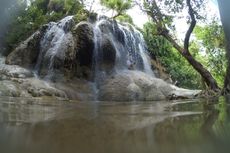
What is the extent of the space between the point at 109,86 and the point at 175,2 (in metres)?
4.54

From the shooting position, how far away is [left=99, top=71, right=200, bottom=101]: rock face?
39.3 ft

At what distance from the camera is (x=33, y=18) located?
18719 millimetres

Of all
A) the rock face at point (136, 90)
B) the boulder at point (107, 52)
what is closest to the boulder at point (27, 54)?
the boulder at point (107, 52)

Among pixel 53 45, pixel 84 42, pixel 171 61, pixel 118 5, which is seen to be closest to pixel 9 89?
pixel 53 45

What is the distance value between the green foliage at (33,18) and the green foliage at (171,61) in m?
5.72

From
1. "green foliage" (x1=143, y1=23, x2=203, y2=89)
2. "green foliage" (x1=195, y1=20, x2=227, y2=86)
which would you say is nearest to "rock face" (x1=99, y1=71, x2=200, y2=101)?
"green foliage" (x1=195, y1=20, x2=227, y2=86)

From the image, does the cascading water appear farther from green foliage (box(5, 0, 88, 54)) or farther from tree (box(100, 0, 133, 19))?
tree (box(100, 0, 133, 19))

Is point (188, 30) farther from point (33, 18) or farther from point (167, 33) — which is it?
point (33, 18)

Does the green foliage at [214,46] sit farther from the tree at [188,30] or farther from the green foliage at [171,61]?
the tree at [188,30]

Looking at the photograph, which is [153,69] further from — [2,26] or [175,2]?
[2,26]

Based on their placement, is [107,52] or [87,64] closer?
[87,64]

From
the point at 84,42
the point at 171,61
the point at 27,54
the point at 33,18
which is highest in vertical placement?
the point at 33,18

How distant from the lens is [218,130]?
7.49 ft

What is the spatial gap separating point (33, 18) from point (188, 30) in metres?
11.7
